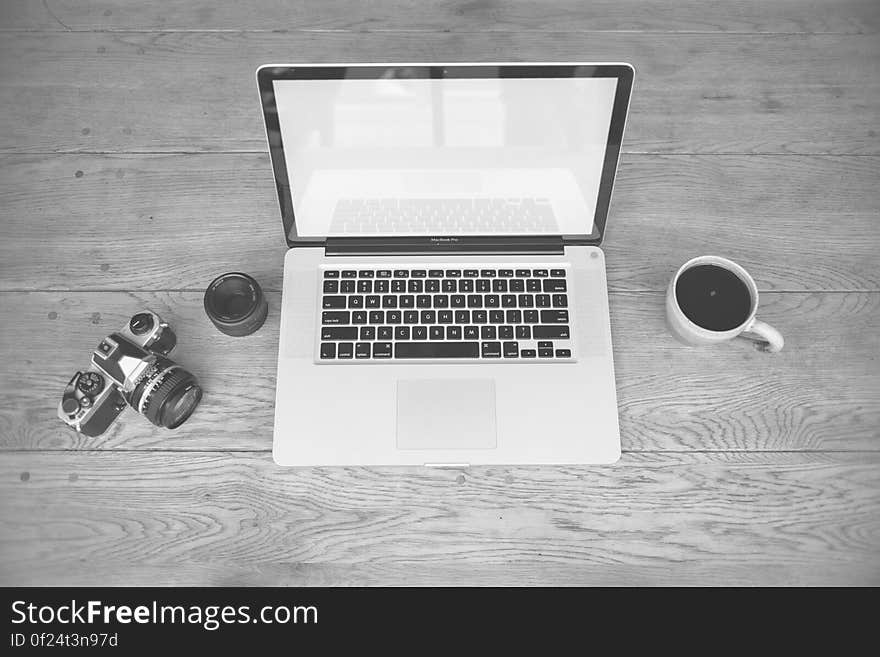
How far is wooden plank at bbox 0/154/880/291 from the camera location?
94cm

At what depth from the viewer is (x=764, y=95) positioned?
1.03 m

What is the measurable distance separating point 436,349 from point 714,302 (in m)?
0.36

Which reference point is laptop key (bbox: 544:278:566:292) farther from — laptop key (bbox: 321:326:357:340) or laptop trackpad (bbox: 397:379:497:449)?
laptop key (bbox: 321:326:357:340)

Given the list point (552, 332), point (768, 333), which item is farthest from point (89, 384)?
point (768, 333)

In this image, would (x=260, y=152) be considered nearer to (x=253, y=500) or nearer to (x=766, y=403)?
(x=253, y=500)

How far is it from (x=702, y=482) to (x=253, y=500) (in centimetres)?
58

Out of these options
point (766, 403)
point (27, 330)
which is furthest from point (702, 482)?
point (27, 330)

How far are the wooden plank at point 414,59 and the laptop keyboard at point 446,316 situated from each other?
318mm

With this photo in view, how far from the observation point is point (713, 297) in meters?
0.84

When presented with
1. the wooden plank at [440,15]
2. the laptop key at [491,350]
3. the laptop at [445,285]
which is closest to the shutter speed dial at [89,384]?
the laptop at [445,285]

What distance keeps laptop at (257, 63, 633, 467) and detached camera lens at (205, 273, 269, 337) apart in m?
0.04

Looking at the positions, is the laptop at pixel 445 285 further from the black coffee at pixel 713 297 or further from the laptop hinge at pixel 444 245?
the black coffee at pixel 713 297

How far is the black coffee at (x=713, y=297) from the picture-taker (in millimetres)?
831

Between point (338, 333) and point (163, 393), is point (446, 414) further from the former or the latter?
point (163, 393)
